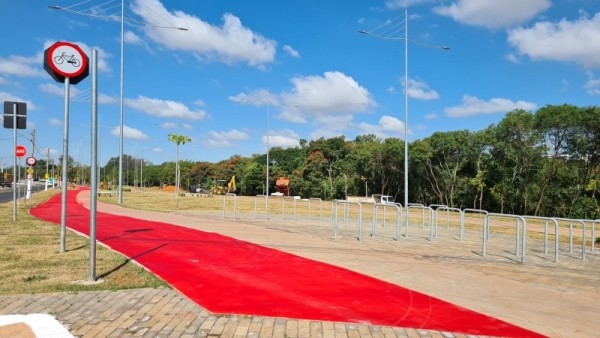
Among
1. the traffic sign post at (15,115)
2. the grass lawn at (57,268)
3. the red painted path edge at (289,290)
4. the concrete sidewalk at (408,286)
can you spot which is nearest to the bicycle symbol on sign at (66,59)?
the grass lawn at (57,268)

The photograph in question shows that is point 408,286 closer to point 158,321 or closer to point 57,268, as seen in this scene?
point 158,321

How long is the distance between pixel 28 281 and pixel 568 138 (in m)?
34.4

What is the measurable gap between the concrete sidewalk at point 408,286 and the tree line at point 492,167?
78.9ft

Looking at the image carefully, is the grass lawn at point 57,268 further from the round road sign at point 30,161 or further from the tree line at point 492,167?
the tree line at point 492,167

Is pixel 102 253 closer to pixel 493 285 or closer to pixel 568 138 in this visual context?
pixel 493 285

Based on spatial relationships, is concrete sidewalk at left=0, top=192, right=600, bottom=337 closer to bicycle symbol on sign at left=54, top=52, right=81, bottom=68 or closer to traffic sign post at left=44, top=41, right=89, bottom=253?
traffic sign post at left=44, top=41, right=89, bottom=253

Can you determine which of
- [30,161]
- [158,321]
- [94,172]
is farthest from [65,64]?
[30,161]

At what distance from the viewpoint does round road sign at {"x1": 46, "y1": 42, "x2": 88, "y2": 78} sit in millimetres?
7824

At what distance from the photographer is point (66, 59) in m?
7.96

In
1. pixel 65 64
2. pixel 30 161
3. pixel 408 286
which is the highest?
pixel 65 64

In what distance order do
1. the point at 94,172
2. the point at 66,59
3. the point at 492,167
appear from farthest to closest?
the point at 492,167
the point at 66,59
the point at 94,172

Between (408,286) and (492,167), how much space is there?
3489 cm

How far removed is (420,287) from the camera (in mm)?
6742

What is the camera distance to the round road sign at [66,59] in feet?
25.7
